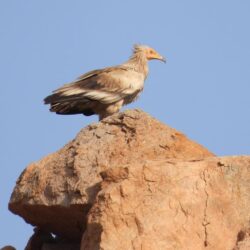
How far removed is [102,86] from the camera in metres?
14.4

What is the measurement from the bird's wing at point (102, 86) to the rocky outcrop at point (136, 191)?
3.36 m

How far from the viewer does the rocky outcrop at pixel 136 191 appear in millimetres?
8734

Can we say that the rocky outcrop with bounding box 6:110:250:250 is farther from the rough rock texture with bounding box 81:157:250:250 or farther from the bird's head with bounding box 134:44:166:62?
the bird's head with bounding box 134:44:166:62

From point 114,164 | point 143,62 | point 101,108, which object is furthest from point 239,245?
point 143,62

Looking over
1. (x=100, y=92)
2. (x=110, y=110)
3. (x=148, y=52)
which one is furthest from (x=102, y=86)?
(x=148, y=52)

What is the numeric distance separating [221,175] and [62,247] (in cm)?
245

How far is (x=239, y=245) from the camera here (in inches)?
345

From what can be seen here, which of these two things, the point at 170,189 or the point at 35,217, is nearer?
the point at 170,189

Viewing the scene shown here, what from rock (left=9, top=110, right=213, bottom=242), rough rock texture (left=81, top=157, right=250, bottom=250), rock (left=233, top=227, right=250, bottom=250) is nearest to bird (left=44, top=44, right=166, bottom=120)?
rock (left=9, top=110, right=213, bottom=242)

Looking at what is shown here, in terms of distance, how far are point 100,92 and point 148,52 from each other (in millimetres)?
2705

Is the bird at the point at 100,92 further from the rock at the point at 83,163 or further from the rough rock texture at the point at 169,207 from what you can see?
the rough rock texture at the point at 169,207

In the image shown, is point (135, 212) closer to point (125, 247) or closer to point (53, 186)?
point (125, 247)

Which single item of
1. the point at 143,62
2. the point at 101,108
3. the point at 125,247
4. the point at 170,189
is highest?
the point at 143,62

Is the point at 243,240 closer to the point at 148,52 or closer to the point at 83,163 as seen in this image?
the point at 83,163
